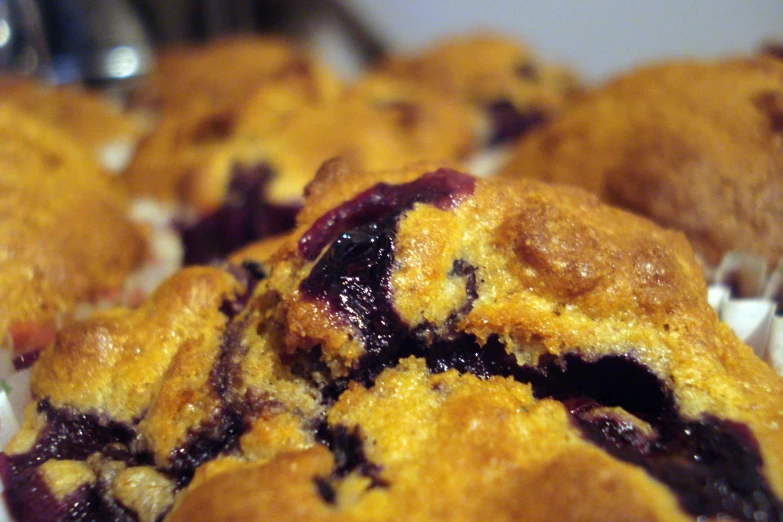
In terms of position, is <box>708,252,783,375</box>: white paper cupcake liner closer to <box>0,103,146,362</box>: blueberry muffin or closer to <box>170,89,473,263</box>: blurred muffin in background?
<box>170,89,473,263</box>: blurred muffin in background

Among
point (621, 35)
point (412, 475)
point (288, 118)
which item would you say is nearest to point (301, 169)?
point (288, 118)

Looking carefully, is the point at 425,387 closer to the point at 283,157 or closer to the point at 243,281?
the point at 243,281

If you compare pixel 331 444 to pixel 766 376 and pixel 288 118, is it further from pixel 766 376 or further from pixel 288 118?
pixel 288 118

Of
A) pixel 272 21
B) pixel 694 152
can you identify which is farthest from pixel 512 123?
pixel 272 21

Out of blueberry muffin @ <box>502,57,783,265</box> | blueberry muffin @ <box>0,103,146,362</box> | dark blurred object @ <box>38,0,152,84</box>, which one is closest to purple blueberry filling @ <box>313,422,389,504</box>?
blueberry muffin @ <box>0,103,146,362</box>

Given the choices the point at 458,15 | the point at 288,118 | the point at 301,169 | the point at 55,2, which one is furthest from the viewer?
the point at 458,15

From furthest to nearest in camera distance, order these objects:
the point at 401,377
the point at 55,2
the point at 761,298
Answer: the point at 55,2
the point at 761,298
the point at 401,377
